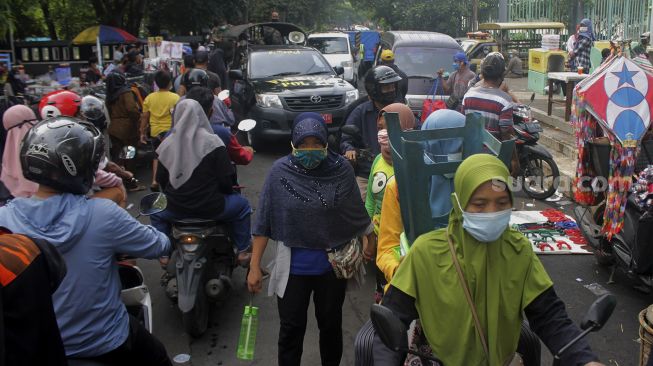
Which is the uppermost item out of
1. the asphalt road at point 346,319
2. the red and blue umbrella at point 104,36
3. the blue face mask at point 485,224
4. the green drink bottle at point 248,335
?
the red and blue umbrella at point 104,36

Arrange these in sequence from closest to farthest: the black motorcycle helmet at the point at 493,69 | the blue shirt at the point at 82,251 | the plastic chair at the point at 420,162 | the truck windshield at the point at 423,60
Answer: the blue shirt at the point at 82,251
the plastic chair at the point at 420,162
the black motorcycle helmet at the point at 493,69
the truck windshield at the point at 423,60

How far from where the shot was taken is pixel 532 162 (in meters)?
8.67

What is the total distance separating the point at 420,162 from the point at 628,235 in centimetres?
329

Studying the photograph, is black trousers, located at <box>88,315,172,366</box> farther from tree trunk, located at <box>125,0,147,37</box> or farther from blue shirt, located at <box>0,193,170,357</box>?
tree trunk, located at <box>125,0,147,37</box>

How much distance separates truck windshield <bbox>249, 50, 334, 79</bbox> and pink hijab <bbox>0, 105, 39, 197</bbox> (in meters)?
7.56

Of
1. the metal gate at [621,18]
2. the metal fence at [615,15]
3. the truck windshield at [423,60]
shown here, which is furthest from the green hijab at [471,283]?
the metal gate at [621,18]

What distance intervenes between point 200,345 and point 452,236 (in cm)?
297

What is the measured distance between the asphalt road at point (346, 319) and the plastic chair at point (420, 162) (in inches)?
76.5

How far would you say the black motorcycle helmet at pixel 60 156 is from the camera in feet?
8.97

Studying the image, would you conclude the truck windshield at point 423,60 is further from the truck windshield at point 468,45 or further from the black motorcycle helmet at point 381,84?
the truck windshield at point 468,45

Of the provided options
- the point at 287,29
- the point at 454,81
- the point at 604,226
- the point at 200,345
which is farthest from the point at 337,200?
the point at 287,29

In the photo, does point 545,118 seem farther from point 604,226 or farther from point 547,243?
point 604,226

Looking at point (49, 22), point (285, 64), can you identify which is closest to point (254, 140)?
point (285, 64)

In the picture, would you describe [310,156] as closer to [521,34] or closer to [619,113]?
[619,113]
